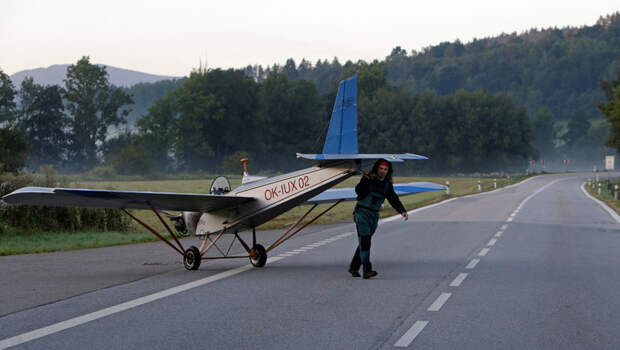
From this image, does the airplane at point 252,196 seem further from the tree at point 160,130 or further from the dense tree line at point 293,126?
the tree at point 160,130

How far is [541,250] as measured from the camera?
14891 mm

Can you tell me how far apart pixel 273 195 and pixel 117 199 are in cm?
248

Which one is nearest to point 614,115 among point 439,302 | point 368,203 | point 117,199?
point 368,203

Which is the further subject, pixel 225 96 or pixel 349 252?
pixel 225 96

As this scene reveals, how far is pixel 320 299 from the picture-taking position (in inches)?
337

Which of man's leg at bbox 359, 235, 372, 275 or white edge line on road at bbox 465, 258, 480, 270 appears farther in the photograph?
white edge line on road at bbox 465, 258, 480, 270

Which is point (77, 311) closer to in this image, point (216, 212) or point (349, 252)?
point (216, 212)

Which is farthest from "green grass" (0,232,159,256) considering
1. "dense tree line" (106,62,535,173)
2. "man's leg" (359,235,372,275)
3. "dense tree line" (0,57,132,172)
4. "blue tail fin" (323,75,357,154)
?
"dense tree line" (106,62,535,173)

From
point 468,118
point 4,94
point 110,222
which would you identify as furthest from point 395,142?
point 110,222

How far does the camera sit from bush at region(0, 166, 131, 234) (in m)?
19.2

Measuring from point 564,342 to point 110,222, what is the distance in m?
17.8

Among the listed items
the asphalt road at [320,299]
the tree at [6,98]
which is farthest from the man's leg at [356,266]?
the tree at [6,98]

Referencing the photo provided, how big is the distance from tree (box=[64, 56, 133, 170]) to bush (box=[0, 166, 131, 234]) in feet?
272

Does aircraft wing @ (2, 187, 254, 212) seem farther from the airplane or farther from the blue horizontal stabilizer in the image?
the blue horizontal stabilizer
